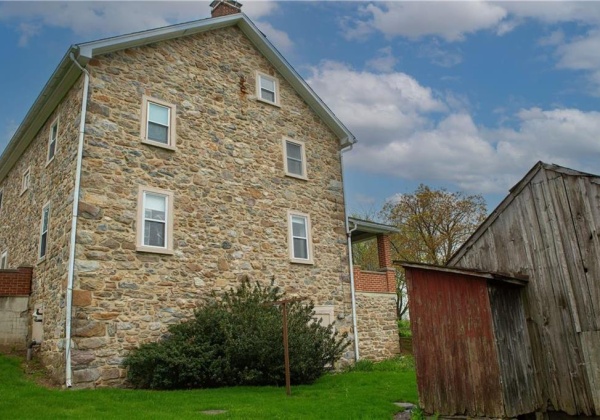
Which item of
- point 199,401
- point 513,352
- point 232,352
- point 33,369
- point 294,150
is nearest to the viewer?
point 513,352

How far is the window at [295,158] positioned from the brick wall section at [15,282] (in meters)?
8.04

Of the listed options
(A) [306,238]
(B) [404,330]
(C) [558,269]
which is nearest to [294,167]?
(A) [306,238]

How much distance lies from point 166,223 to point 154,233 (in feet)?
1.36

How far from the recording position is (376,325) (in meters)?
17.9

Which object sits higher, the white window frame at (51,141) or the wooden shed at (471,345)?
the white window frame at (51,141)

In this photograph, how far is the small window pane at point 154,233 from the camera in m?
12.8

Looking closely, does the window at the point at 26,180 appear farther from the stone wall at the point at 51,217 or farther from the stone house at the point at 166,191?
the stone wall at the point at 51,217

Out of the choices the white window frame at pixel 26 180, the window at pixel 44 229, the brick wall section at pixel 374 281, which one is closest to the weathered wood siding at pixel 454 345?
the brick wall section at pixel 374 281

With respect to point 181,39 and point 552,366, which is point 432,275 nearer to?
point 552,366

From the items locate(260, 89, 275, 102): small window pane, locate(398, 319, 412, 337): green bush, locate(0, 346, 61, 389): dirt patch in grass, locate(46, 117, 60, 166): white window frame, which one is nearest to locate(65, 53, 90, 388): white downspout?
locate(0, 346, 61, 389): dirt patch in grass

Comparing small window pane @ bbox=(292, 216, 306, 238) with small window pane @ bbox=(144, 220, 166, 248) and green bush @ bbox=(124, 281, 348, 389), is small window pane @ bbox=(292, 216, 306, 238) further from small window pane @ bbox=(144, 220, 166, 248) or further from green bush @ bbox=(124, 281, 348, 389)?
small window pane @ bbox=(144, 220, 166, 248)

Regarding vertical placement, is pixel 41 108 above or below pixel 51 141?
above

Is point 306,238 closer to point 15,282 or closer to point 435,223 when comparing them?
point 15,282

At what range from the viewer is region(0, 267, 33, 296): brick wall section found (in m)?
13.6
